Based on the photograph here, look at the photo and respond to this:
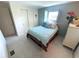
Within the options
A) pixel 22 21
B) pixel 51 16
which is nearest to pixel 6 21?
pixel 22 21

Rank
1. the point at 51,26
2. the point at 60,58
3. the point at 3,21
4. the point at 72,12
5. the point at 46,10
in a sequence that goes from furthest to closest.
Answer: the point at 46,10, the point at 51,26, the point at 3,21, the point at 72,12, the point at 60,58

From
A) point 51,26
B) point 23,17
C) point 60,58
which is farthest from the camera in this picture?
point 23,17

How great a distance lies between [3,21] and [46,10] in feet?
10.3

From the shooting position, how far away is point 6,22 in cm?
359

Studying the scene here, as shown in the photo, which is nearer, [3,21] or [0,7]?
[0,7]

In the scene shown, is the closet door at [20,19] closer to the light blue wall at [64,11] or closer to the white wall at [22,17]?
the white wall at [22,17]

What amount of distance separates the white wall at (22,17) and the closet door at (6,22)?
436 millimetres


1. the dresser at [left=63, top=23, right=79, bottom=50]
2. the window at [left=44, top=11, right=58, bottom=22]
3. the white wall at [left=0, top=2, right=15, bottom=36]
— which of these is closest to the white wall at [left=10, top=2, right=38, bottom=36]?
the white wall at [left=0, top=2, right=15, bottom=36]

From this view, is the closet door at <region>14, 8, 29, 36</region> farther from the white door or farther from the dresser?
the dresser

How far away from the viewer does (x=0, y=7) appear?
323 cm

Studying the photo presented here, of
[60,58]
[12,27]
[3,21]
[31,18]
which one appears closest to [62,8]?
[31,18]

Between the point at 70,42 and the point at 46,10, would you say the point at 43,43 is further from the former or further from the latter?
the point at 46,10

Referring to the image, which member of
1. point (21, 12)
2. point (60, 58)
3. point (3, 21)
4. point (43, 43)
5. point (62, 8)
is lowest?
point (60, 58)

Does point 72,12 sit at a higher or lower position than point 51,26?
higher
